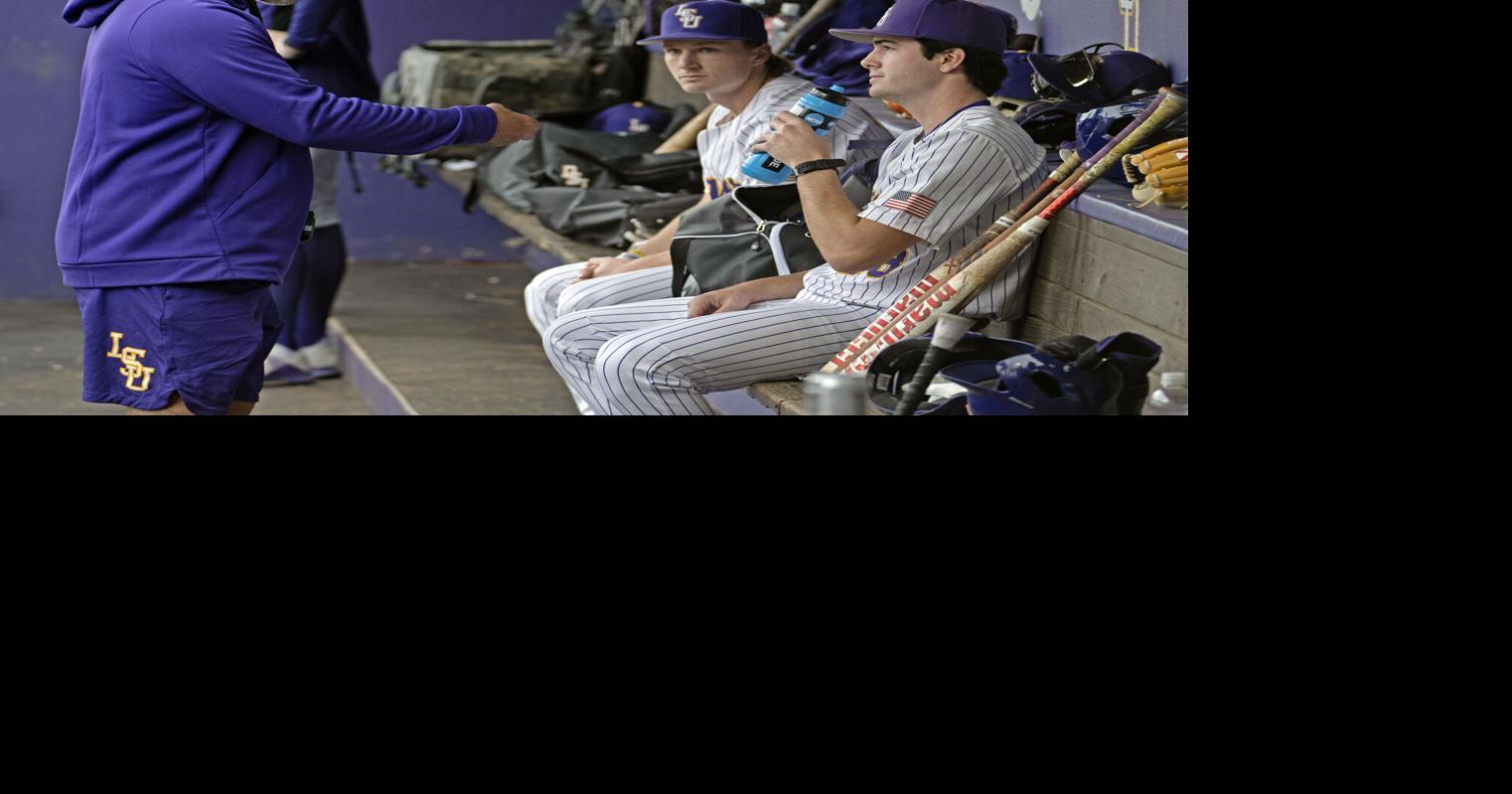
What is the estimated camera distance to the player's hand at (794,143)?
284 cm

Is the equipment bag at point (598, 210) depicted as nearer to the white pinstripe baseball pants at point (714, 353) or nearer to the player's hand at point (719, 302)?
the player's hand at point (719, 302)

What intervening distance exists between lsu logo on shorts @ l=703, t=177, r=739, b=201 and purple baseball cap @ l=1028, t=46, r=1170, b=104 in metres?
0.75

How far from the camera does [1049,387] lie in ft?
7.02

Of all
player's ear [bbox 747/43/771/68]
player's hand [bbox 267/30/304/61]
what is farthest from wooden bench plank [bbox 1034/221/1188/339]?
player's hand [bbox 267/30/304/61]

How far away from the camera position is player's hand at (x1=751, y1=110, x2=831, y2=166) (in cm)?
284

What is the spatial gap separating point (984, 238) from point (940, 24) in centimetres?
40

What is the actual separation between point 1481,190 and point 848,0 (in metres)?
2.70

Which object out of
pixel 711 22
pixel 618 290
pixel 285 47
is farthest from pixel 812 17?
pixel 285 47

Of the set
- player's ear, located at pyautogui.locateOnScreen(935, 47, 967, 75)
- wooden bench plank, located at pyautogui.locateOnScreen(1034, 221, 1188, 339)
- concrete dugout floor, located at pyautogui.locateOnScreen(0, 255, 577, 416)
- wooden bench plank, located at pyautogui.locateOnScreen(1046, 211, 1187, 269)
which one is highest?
player's ear, located at pyautogui.locateOnScreen(935, 47, 967, 75)

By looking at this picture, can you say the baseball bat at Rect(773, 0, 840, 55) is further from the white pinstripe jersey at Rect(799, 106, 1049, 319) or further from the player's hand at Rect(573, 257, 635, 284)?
the white pinstripe jersey at Rect(799, 106, 1049, 319)

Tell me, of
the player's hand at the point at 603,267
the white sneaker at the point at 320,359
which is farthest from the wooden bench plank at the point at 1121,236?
the white sneaker at the point at 320,359

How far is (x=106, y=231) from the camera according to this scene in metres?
2.51

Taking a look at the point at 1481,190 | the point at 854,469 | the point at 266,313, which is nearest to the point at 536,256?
the point at 266,313

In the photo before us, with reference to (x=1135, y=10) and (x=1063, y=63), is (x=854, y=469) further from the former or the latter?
(x=1135, y=10)
